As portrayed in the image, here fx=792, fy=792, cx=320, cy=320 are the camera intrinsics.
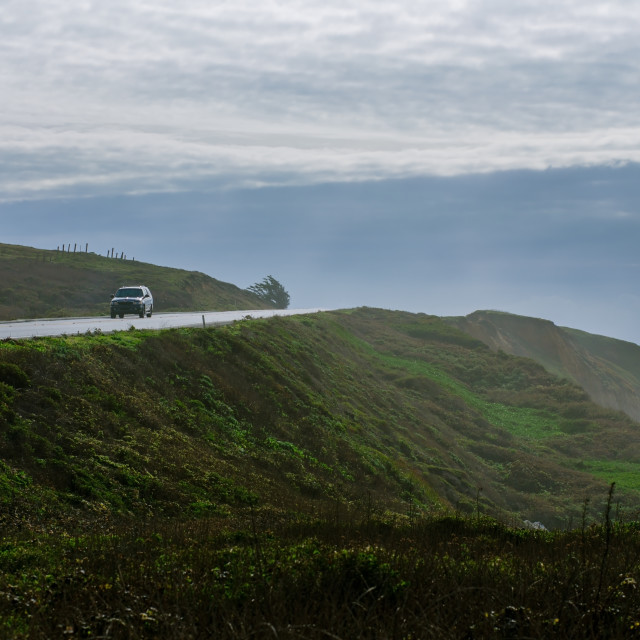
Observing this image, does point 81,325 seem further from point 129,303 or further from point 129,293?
point 129,293

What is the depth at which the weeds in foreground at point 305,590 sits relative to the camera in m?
6.58

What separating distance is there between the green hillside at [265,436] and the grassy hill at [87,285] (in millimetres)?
28646

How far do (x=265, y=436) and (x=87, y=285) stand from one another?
63.5 meters

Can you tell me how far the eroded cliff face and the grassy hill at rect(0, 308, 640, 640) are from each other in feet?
196

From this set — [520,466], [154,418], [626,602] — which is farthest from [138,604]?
[520,466]

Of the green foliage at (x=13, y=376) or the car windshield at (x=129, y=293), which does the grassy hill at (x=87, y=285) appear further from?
the green foliage at (x=13, y=376)

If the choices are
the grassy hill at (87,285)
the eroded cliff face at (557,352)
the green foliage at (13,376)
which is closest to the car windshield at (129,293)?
the grassy hill at (87,285)

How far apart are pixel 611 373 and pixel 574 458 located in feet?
222

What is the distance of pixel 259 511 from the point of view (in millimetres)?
14625

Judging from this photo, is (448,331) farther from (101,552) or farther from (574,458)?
(101,552)

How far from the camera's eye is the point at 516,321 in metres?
114

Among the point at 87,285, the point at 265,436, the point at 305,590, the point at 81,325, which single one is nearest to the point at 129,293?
the point at 81,325

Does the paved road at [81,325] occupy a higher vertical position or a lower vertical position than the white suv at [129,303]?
lower

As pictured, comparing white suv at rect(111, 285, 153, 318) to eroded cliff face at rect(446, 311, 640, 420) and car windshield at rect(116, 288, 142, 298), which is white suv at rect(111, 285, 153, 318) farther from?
eroded cliff face at rect(446, 311, 640, 420)
